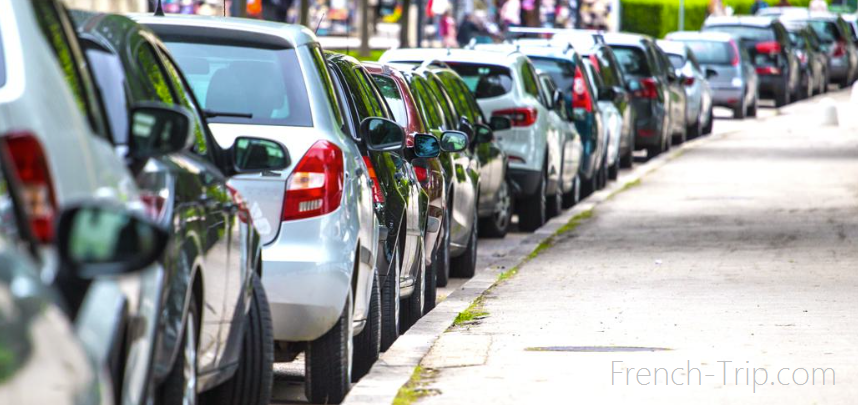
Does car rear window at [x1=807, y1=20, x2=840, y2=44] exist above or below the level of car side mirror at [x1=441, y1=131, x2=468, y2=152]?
below

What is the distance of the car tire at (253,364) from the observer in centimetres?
661

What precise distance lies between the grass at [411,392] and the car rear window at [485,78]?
354 inches

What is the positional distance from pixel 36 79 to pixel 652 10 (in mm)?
53417

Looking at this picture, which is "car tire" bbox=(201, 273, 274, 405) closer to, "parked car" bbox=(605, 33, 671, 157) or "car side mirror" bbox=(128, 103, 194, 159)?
"car side mirror" bbox=(128, 103, 194, 159)

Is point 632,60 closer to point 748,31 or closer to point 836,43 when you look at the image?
point 748,31

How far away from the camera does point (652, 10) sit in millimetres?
56656

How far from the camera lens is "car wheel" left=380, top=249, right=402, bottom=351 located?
9.32 m

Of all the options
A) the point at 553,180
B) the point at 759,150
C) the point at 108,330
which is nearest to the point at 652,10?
the point at 759,150

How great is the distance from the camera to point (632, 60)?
26.6 metres

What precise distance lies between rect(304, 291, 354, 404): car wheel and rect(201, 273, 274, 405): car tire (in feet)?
3.13

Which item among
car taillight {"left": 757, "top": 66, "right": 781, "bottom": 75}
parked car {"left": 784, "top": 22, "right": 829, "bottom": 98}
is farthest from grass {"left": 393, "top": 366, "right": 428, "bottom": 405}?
parked car {"left": 784, "top": 22, "right": 829, "bottom": 98}

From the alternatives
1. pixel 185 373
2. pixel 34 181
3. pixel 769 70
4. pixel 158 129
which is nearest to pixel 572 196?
pixel 185 373

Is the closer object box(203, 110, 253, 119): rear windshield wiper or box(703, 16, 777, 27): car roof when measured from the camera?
box(203, 110, 253, 119): rear windshield wiper

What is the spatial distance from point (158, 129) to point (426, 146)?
601 cm
